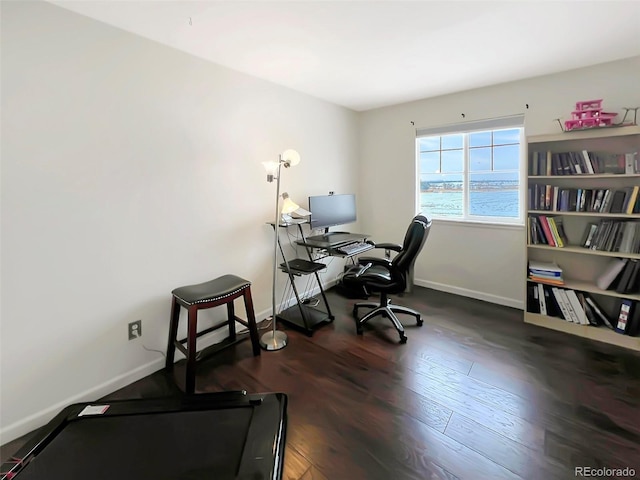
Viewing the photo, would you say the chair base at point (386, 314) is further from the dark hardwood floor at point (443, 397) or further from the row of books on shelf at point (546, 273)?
the row of books on shelf at point (546, 273)

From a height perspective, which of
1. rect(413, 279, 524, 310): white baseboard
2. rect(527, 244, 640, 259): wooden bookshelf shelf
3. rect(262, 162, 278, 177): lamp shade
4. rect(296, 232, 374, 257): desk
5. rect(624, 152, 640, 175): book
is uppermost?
rect(262, 162, 278, 177): lamp shade

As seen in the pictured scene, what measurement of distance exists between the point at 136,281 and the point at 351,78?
246 cm

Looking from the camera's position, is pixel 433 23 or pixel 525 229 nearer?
pixel 433 23

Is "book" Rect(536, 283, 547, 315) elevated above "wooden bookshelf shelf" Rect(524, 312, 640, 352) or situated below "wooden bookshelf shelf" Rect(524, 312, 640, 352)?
above

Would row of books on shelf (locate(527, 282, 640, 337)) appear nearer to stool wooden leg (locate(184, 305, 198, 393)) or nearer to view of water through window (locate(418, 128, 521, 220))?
view of water through window (locate(418, 128, 521, 220))

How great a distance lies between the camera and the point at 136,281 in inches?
80.8

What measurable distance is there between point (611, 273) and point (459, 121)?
1969 mm

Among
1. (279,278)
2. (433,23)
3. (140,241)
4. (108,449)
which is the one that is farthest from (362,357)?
(433,23)

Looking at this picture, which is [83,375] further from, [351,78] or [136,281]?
[351,78]

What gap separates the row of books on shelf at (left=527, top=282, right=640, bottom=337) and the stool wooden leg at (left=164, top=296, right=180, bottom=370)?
304 centimetres

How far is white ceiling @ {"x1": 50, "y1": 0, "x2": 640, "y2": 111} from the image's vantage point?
5.60ft

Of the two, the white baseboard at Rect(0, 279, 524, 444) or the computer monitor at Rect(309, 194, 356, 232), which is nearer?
the white baseboard at Rect(0, 279, 524, 444)

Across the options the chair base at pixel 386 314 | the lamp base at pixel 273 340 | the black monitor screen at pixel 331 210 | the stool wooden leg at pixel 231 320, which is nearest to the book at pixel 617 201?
the chair base at pixel 386 314

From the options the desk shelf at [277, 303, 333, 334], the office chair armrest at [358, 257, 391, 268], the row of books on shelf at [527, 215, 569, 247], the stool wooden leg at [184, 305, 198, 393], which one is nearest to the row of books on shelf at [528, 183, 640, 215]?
the row of books on shelf at [527, 215, 569, 247]
